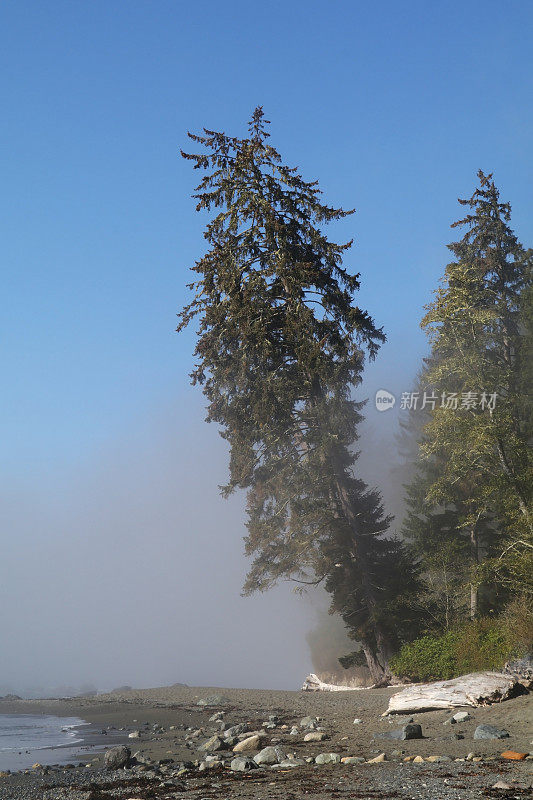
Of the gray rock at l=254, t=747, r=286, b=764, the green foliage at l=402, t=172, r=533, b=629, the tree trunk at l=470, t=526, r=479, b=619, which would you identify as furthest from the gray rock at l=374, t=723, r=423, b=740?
the tree trunk at l=470, t=526, r=479, b=619

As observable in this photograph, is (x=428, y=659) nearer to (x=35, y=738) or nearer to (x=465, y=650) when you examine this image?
(x=465, y=650)

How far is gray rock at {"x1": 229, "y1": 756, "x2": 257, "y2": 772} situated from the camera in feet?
30.0

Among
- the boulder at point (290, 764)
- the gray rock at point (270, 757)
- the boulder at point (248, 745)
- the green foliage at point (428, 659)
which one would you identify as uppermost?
the boulder at point (290, 764)

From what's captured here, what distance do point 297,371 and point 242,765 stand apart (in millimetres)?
17153

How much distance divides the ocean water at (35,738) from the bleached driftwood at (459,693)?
7.93 metres

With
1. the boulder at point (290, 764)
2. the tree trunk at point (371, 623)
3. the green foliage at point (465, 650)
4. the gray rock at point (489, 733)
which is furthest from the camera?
the tree trunk at point (371, 623)

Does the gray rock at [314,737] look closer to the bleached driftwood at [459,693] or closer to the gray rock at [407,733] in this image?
the gray rock at [407,733]

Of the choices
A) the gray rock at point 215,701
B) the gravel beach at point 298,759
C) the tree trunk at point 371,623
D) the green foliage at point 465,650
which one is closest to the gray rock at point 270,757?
the gravel beach at point 298,759

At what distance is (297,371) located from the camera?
24.8m

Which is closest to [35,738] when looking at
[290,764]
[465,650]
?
[290,764]

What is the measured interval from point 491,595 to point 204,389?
16.5 m

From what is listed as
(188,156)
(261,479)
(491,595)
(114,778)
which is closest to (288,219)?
(188,156)

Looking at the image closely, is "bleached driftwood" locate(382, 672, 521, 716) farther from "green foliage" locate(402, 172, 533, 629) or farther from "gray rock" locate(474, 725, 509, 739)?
"green foliage" locate(402, 172, 533, 629)

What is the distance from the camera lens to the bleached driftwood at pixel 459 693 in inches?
532
